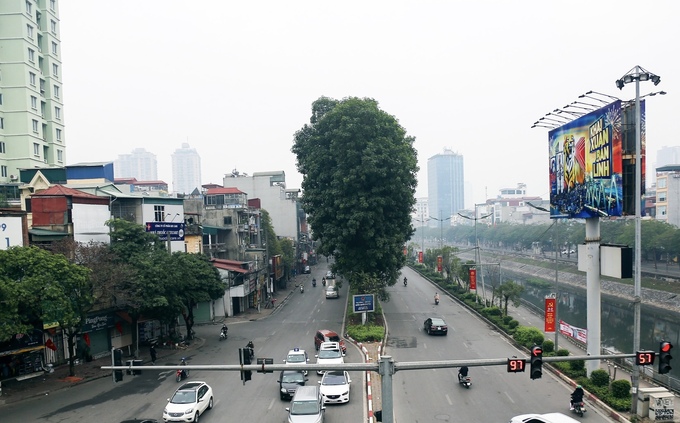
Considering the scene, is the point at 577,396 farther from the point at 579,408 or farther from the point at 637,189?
the point at 637,189

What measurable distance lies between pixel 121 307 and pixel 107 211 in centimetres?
809

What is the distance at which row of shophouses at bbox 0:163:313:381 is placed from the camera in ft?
91.1

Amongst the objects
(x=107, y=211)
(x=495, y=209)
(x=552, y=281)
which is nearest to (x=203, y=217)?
(x=107, y=211)

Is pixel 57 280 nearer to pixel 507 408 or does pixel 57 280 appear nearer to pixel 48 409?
pixel 48 409

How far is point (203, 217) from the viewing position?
55.1 m

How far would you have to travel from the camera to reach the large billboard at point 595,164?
21.1 m

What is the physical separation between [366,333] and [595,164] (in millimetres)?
18683

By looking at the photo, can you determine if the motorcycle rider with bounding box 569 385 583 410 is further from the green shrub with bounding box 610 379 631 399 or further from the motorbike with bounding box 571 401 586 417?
the green shrub with bounding box 610 379 631 399

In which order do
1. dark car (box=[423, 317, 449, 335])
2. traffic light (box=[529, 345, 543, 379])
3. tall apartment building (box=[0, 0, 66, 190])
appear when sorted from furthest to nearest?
tall apartment building (box=[0, 0, 66, 190]), dark car (box=[423, 317, 449, 335]), traffic light (box=[529, 345, 543, 379])

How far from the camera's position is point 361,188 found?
3797 centimetres

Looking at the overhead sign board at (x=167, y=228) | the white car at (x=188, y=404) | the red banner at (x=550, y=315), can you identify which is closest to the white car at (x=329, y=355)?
the white car at (x=188, y=404)

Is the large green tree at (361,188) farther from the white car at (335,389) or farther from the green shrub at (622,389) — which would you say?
the green shrub at (622,389)

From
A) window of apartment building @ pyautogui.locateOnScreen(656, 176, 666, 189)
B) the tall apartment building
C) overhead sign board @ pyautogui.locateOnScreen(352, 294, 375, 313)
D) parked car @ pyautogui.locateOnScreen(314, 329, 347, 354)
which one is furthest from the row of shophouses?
window of apartment building @ pyautogui.locateOnScreen(656, 176, 666, 189)

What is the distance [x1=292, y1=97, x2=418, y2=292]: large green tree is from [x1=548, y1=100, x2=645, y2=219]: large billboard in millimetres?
13441
